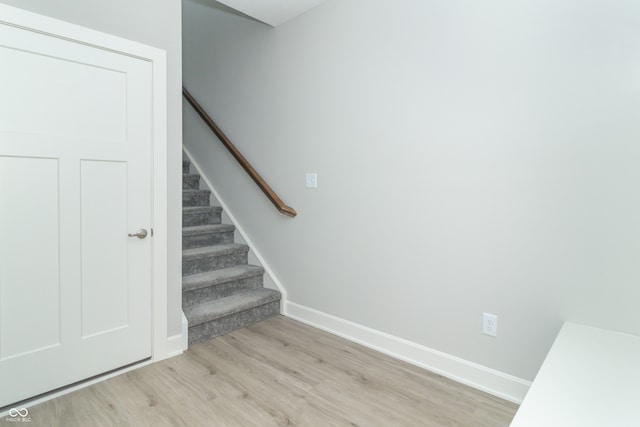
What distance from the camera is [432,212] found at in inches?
84.0

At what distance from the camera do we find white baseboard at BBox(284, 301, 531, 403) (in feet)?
6.20

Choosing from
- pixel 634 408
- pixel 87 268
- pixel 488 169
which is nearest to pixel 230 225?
pixel 87 268

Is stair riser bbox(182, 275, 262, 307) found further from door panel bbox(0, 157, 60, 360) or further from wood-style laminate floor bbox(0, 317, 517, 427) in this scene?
door panel bbox(0, 157, 60, 360)

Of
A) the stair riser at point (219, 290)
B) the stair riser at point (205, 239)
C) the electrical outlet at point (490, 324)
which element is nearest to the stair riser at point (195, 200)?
the stair riser at point (205, 239)

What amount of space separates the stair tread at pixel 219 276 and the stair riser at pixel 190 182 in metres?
1.19

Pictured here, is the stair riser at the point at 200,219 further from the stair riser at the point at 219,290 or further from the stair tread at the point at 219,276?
the stair riser at the point at 219,290

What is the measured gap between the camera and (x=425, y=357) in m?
2.21

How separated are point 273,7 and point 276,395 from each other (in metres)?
2.65

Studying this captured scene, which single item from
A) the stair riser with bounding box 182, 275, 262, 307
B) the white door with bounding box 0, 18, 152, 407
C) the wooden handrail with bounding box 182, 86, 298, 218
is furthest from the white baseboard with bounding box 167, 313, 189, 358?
the wooden handrail with bounding box 182, 86, 298, 218

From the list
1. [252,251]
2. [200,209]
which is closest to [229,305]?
[252,251]

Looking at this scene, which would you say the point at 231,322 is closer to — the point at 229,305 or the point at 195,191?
the point at 229,305

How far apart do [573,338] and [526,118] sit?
41.7 inches

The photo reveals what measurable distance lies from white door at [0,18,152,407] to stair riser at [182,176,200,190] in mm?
1708

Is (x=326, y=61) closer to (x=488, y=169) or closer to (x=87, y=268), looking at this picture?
(x=488, y=169)
